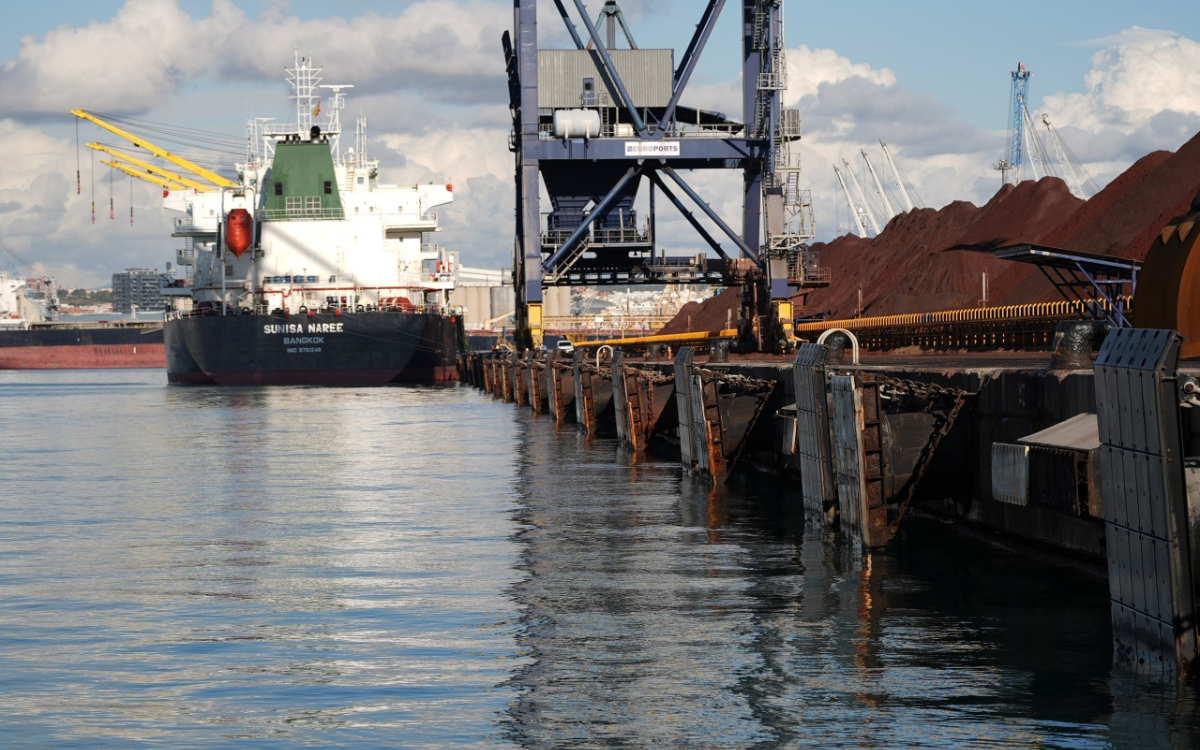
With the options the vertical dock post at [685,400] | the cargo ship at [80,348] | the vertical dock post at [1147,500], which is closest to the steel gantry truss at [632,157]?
the vertical dock post at [685,400]

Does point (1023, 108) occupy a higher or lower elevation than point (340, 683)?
higher

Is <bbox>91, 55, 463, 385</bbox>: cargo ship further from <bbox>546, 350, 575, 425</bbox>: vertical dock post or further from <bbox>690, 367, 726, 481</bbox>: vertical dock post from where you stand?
<bbox>690, 367, 726, 481</bbox>: vertical dock post

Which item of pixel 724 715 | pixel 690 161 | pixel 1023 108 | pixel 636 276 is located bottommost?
pixel 724 715

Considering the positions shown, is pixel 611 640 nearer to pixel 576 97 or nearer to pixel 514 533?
pixel 514 533

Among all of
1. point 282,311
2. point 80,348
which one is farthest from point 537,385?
point 80,348

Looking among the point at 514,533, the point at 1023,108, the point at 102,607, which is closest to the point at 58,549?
the point at 102,607

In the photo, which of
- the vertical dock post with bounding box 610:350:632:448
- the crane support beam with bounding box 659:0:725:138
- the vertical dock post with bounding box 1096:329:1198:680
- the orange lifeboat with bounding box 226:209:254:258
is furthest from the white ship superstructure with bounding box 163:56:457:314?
the vertical dock post with bounding box 1096:329:1198:680

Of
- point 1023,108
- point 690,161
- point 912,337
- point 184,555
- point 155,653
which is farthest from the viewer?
point 1023,108

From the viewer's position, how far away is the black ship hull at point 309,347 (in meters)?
70.5

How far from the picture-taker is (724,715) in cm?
923

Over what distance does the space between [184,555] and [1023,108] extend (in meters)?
148

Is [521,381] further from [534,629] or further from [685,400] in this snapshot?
[534,629]

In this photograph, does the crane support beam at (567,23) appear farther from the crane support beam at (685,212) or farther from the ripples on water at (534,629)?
the ripples on water at (534,629)

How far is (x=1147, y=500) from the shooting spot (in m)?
9.07
